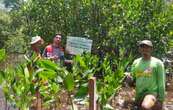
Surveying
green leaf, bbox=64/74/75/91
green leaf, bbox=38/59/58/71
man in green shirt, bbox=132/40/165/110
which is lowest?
man in green shirt, bbox=132/40/165/110

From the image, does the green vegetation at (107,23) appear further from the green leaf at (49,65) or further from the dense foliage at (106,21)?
the green leaf at (49,65)

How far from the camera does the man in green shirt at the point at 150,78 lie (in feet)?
9.08

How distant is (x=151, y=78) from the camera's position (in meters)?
2.87

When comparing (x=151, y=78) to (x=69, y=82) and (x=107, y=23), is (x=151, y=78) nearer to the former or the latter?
(x=69, y=82)

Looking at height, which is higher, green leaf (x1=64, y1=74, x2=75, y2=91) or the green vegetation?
the green vegetation

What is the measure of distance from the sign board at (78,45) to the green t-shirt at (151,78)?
5.82 feet

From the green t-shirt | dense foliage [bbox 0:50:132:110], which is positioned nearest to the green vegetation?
the green t-shirt

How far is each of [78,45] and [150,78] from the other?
220 cm

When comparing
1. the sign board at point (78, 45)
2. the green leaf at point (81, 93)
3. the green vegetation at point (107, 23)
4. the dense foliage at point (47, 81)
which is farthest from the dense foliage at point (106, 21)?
the green leaf at point (81, 93)

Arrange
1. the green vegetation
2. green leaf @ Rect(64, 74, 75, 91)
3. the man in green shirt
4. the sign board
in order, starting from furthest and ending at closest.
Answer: the green vegetation
the sign board
the man in green shirt
green leaf @ Rect(64, 74, 75, 91)

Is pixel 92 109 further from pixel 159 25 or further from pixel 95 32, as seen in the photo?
pixel 95 32

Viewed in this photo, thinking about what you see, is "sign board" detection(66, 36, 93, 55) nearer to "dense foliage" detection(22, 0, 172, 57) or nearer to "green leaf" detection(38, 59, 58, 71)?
"dense foliage" detection(22, 0, 172, 57)

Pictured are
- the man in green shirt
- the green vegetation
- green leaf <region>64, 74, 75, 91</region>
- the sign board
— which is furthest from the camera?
the green vegetation

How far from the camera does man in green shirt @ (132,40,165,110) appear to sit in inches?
109
